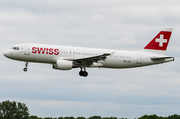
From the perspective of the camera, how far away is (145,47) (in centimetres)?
6938

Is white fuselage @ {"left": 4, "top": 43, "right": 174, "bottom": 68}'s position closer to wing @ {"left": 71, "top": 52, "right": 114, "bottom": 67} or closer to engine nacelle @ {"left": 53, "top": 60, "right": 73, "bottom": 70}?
wing @ {"left": 71, "top": 52, "right": 114, "bottom": 67}

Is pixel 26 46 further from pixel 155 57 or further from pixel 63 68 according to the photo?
pixel 155 57

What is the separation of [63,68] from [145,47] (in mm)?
16899

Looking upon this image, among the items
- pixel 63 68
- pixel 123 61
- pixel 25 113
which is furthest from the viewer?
pixel 25 113

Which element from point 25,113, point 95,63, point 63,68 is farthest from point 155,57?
point 25,113

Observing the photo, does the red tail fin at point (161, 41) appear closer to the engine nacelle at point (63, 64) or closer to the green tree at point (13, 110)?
the engine nacelle at point (63, 64)

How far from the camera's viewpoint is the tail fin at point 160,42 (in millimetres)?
69250

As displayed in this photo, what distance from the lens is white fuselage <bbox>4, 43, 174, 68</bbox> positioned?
2441 inches

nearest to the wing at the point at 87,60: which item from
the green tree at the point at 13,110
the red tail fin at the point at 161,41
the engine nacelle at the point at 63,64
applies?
the engine nacelle at the point at 63,64

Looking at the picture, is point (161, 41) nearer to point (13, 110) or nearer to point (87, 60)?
point (87, 60)

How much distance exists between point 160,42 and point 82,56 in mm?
15791

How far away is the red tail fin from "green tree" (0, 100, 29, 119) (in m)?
63.6

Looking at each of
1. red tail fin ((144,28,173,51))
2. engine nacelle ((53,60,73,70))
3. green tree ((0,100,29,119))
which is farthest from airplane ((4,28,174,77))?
green tree ((0,100,29,119))

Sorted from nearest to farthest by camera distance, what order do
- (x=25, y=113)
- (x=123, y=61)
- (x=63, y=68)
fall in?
(x=63, y=68) → (x=123, y=61) → (x=25, y=113)
